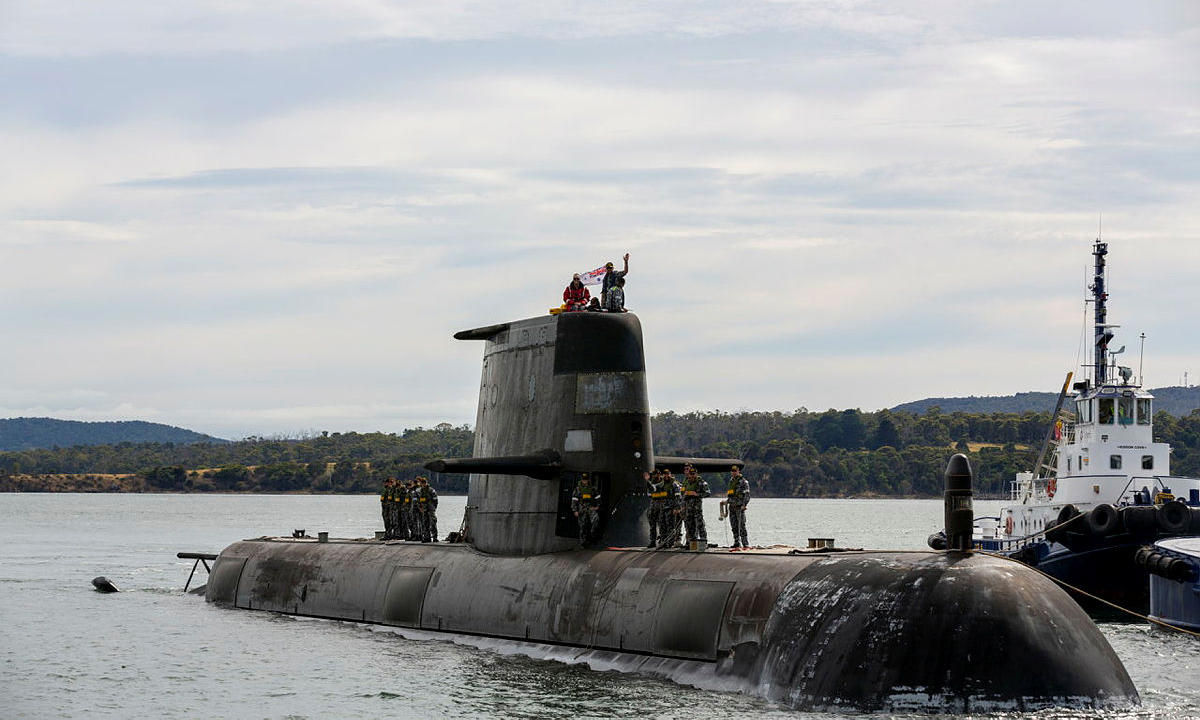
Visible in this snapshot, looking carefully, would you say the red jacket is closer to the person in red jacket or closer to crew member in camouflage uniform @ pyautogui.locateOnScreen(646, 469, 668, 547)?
the person in red jacket

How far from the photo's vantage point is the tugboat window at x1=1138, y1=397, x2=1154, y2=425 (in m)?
37.6

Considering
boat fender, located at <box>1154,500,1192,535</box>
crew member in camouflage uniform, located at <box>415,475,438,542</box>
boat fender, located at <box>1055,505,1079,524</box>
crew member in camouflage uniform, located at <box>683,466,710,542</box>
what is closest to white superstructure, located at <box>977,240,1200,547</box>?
boat fender, located at <box>1055,505,1079,524</box>

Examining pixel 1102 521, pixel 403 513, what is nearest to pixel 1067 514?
pixel 1102 521

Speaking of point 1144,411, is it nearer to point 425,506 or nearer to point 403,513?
point 425,506

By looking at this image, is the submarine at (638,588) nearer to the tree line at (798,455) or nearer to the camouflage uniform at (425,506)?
the camouflage uniform at (425,506)

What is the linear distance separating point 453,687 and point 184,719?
3.24 metres

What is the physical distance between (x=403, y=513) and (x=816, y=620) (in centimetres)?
1467

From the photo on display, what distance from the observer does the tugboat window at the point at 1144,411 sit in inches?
1480

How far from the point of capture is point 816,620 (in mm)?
15172

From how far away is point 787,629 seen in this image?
1551 centimetres

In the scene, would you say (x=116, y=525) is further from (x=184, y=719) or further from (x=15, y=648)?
(x=184, y=719)

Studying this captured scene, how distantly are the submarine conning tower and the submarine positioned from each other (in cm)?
3

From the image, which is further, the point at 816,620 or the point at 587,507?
the point at 587,507

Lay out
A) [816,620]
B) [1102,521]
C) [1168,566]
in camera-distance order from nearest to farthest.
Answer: [816,620], [1168,566], [1102,521]
